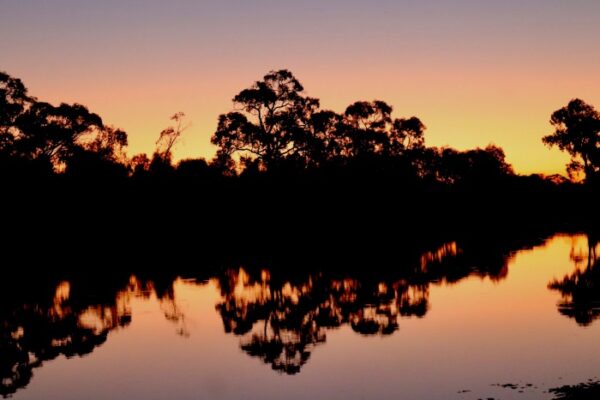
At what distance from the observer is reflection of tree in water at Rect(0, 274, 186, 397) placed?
23.0 metres

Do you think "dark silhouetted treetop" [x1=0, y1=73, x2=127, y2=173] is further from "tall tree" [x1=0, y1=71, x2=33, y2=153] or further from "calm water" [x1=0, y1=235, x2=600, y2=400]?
"calm water" [x1=0, y1=235, x2=600, y2=400]

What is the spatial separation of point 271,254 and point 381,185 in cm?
4417

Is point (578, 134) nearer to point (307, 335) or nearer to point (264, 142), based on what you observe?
point (264, 142)

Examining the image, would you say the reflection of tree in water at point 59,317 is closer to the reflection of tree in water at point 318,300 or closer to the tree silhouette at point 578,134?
the reflection of tree in water at point 318,300

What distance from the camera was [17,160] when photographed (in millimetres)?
66375

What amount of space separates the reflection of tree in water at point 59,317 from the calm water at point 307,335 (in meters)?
0.08

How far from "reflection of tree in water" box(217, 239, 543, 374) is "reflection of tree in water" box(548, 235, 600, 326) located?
14.7 ft

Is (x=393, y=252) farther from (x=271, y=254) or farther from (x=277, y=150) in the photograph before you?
(x=277, y=150)

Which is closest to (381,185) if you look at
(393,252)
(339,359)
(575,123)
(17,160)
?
(575,123)

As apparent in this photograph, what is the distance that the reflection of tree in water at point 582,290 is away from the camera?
86.0 ft

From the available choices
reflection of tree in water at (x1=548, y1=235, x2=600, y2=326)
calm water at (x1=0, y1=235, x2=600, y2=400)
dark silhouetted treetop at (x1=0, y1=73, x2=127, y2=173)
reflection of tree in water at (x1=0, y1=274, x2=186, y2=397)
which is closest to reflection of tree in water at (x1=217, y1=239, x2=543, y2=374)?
calm water at (x1=0, y1=235, x2=600, y2=400)

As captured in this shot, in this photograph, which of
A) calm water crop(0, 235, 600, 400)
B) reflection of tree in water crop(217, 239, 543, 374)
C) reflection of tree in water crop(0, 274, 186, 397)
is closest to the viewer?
calm water crop(0, 235, 600, 400)

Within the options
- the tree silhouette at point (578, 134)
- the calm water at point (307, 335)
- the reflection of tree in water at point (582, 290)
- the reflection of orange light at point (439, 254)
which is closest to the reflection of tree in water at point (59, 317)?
the calm water at point (307, 335)

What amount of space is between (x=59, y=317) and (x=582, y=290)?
2342 centimetres
